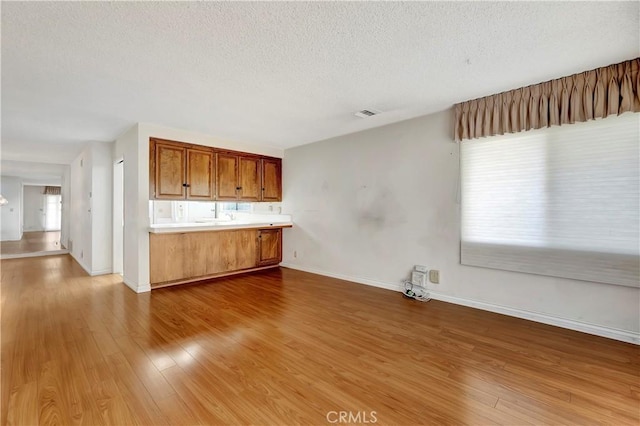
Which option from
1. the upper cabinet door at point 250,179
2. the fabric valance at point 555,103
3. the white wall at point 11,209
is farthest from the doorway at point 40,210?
the fabric valance at point 555,103

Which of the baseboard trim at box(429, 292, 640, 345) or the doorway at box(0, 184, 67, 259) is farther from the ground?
the doorway at box(0, 184, 67, 259)

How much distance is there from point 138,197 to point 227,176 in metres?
1.41

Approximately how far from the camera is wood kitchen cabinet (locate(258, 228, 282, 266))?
16.9ft

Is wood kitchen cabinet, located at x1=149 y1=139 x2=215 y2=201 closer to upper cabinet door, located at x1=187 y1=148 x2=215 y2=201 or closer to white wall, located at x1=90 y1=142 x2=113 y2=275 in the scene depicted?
upper cabinet door, located at x1=187 y1=148 x2=215 y2=201

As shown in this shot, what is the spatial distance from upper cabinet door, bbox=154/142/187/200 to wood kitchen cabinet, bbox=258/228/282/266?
5.17ft

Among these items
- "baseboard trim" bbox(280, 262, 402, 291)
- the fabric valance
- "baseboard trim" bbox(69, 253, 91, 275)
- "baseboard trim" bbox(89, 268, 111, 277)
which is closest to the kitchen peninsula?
"baseboard trim" bbox(280, 262, 402, 291)


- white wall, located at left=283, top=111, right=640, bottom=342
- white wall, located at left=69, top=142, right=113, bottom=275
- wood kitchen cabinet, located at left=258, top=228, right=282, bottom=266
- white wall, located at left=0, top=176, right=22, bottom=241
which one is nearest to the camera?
white wall, located at left=283, top=111, right=640, bottom=342

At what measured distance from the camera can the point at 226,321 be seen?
2.81m

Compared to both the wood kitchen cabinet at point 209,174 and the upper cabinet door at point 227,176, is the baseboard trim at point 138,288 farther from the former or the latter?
the upper cabinet door at point 227,176

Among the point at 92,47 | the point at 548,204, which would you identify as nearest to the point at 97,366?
the point at 92,47

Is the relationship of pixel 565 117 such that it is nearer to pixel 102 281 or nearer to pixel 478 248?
pixel 478 248

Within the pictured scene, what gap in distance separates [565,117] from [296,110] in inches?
106

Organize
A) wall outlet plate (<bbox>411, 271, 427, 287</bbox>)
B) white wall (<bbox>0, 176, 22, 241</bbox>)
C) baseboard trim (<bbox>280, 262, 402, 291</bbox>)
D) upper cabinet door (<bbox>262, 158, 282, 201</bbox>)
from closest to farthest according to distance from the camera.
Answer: wall outlet plate (<bbox>411, 271, 427, 287</bbox>)
baseboard trim (<bbox>280, 262, 402, 291</bbox>)
upper cabinet door (<bbox>262, 158, 282, 201</bbox>)
white wall (<bbox>0, 176, 22, 241</bbox>)

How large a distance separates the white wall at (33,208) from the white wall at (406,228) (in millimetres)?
11950
